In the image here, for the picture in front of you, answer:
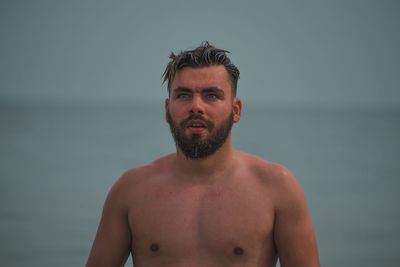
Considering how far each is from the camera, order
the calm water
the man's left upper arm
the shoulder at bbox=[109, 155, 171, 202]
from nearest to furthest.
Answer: the man's left upper arm < the shoulder at bbox=[109, 155, 171, 202] < the calm water

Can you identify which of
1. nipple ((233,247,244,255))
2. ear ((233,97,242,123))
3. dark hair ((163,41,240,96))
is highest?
dark hair ((163,41,240,96))

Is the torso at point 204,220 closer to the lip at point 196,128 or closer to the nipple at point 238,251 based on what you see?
the nipple at point 238,251

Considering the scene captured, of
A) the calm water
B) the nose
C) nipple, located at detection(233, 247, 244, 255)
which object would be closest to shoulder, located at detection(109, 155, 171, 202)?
the nose

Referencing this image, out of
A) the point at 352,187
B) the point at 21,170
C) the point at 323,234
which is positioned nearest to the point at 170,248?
the point at 323,234

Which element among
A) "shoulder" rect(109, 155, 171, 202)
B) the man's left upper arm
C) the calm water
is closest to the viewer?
the man's left upper arm

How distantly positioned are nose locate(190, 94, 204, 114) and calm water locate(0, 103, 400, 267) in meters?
2.84

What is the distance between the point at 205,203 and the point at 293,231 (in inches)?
13.0

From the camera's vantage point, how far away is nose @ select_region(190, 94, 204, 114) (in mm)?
1713

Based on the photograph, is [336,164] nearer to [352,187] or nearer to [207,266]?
[352,187]

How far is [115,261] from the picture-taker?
5.83 feet

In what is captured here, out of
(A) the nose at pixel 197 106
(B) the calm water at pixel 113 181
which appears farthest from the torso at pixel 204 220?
(B) the calm water at pixel 113 181

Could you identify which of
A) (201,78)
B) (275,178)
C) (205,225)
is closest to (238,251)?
(205,225)

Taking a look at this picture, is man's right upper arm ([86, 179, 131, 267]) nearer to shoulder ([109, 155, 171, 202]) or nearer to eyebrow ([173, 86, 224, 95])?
shoulder ([109, 155, 171, 202])

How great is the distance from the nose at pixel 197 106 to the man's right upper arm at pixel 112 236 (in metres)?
0.42
